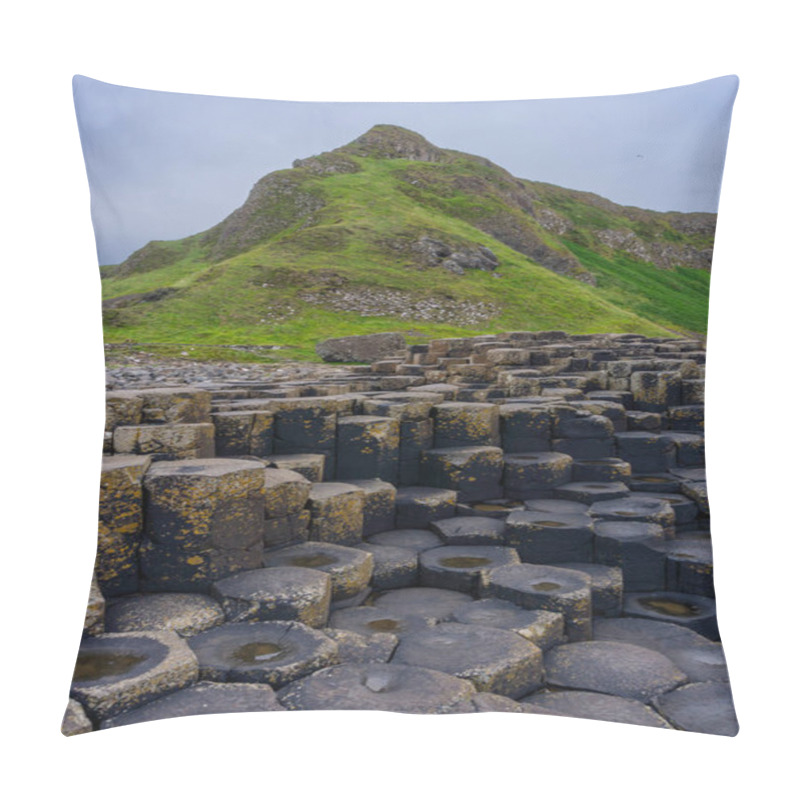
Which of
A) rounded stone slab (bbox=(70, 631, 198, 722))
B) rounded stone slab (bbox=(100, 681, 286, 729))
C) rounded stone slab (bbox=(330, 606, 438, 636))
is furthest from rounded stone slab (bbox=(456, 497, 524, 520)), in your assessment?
rounded stone slab (bbox=(70, 631, 198, 722))

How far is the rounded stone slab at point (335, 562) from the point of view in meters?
4.35

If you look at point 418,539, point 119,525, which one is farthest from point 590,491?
point 119,525

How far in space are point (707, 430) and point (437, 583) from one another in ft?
5.99

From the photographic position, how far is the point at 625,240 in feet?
16.5

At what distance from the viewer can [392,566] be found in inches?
181

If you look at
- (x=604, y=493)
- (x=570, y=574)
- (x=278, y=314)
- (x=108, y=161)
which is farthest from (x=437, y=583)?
(x=108, y=161)

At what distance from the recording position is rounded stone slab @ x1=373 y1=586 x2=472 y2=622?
14.3 ft

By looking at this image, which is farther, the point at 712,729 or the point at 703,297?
the point at 703,297

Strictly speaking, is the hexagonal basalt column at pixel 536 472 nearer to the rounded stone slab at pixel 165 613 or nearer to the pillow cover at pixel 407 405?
the pillow cover at pixel 407 405

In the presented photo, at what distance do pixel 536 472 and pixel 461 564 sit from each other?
2.53 ft

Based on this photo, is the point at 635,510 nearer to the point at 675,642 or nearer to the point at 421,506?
the point at 675,642

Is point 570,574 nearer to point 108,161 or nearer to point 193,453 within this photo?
point 193,453

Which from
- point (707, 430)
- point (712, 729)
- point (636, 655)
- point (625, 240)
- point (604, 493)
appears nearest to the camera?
point (712, 729)

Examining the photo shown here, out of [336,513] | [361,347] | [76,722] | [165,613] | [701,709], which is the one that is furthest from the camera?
[361,347]
